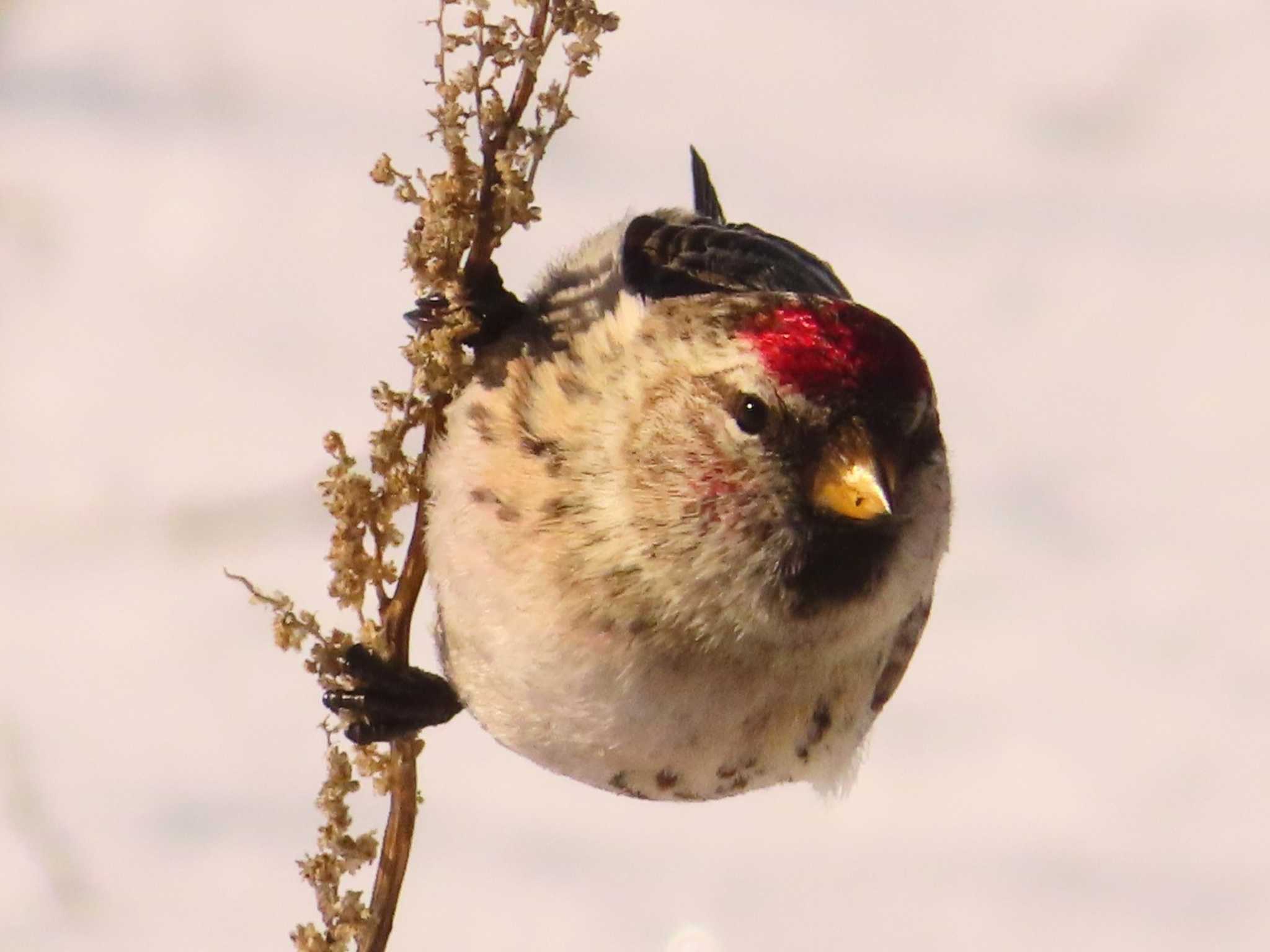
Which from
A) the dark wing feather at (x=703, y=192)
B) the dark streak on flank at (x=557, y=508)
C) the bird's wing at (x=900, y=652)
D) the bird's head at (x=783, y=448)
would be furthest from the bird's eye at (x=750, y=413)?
the dark wing feather at (x=703, y=192)

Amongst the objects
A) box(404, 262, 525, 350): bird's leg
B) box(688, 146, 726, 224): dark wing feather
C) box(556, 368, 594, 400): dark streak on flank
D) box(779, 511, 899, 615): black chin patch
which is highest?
box(688, 146, 726, 224): dark wing feather

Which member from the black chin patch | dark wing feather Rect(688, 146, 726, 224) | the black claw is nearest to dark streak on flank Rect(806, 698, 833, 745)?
the black chin patch

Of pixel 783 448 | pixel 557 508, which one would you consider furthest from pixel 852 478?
pixel 557 508

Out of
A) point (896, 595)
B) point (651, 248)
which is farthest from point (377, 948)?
point (651, 248)

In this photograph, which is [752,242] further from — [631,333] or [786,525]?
[786,525]

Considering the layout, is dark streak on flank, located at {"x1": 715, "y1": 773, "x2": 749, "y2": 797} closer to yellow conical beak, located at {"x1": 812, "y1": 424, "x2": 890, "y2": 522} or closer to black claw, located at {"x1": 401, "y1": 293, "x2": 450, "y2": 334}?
yellow conical beak, located at {"x1": 812, "y1": 424, "x2": 890, "y2": 522}

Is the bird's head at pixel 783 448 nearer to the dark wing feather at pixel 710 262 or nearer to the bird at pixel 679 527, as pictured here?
the bird at pixel 679 527

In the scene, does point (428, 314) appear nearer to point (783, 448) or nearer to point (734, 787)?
point (783, 448)
